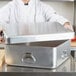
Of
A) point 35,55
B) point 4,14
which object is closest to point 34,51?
point 35,55

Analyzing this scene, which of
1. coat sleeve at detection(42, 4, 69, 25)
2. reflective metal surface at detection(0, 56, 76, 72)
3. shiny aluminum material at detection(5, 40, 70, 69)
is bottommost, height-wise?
reflective metal surface at detection(0, 56, 76, 72)

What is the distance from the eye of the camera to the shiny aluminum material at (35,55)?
1.80ft

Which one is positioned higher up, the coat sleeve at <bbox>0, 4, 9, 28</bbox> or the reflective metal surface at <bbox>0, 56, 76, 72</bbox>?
the coat sleeve at <bbox>0, 4, 9, 28</bbox>

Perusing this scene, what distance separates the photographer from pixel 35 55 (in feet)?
1.82

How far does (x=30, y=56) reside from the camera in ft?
1.82

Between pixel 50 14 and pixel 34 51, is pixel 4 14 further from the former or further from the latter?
pixel 34 51

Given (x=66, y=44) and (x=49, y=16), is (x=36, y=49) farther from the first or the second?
(x=49, y=16)

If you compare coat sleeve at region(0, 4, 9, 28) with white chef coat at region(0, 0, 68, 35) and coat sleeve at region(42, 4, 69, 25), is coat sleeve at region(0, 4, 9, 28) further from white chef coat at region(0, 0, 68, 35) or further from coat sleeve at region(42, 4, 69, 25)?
coat sleeve at region(42, 4, 69, 25)

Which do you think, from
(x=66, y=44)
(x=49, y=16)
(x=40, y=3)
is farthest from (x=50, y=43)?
(x=40, y=3)

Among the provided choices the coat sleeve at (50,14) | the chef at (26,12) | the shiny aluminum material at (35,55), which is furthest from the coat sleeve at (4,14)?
the shiny aluminum material at (35,55)

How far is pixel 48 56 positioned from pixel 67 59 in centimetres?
12

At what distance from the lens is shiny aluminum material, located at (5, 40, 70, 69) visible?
55 cm

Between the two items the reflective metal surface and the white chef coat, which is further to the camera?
the white chef coat

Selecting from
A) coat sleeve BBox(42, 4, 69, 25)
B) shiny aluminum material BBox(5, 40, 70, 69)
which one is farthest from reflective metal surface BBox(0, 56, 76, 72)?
coat sleeve BBox(42, 4, 69, 25)
